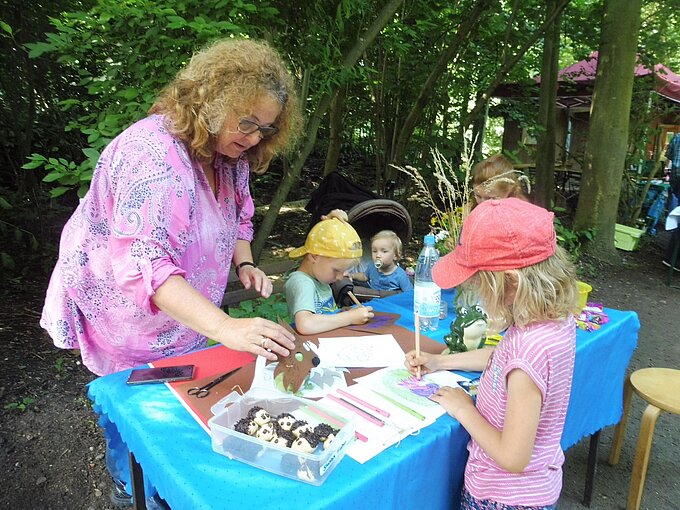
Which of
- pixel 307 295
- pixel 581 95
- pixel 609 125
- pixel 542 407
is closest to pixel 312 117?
pixel 307 295

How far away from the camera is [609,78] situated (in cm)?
620

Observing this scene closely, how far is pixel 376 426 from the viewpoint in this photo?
1300mm

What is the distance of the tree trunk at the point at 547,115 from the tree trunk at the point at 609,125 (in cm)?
76

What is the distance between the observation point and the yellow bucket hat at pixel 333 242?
7.28ft

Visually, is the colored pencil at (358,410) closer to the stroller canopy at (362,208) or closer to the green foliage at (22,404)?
the stroller canopy at (362,208)

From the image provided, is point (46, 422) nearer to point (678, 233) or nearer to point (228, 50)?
point (228, 50)

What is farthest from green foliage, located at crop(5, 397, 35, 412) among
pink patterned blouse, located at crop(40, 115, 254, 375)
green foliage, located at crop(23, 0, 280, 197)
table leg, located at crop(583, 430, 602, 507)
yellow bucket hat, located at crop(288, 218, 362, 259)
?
table leg, located at crop(583, 430, 602, 507)

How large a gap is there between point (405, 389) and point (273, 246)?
4.76 meters

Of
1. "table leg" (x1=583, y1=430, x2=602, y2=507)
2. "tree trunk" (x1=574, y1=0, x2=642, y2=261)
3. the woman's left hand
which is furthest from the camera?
"tree trunk" (x1=574, y1=0, x2=642, y2=261)

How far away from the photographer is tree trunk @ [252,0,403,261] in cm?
392

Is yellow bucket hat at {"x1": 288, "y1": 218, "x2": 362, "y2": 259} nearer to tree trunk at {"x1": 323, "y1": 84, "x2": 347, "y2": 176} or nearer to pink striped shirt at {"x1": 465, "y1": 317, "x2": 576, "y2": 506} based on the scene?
pink striped shirt at {"x1": 465, "y1": 317, "x2": 576, "y2": 506}

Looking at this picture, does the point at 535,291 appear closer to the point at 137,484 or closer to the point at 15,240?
the point at 137,484

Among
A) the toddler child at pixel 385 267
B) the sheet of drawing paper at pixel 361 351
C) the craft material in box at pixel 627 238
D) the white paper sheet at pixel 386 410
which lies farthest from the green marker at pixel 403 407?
the craft material in box at pixel 627 238

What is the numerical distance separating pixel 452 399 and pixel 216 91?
1.12 m
